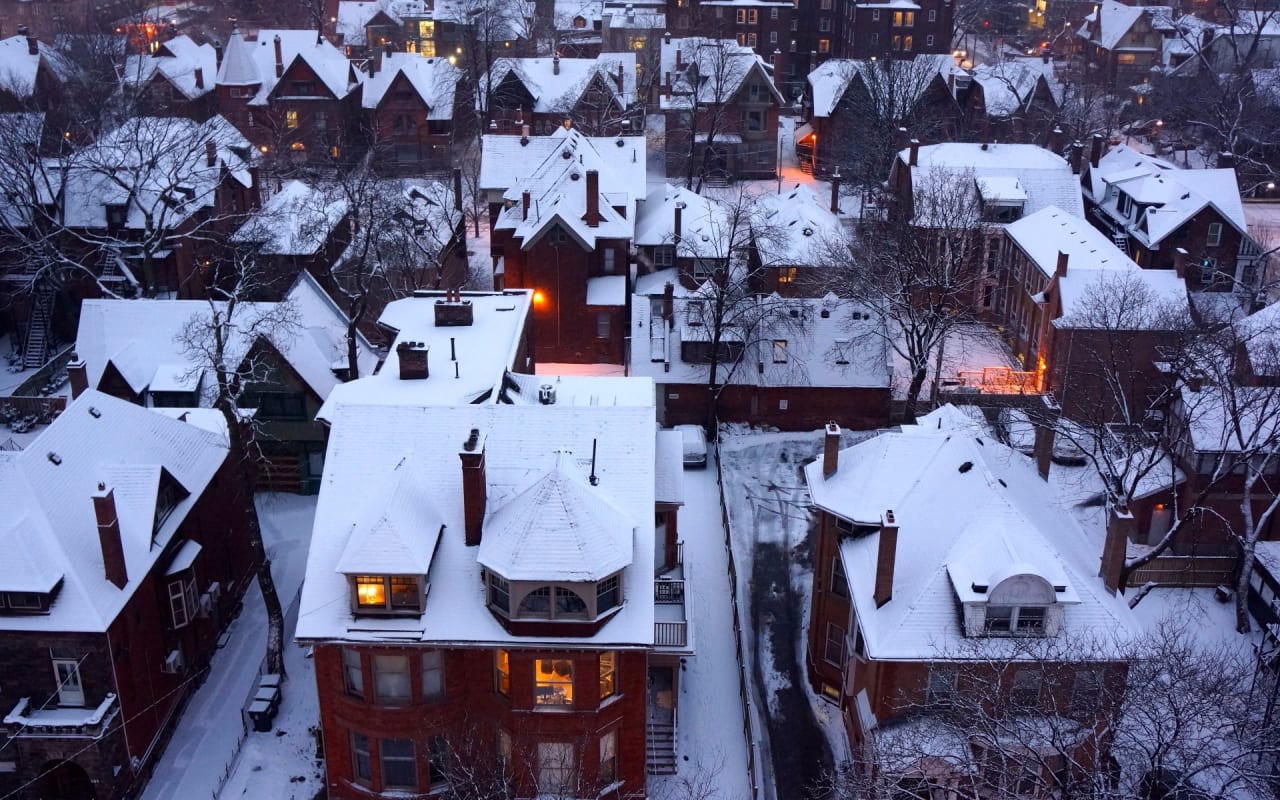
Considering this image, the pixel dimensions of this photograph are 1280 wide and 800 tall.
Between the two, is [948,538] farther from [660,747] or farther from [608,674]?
[660,747]

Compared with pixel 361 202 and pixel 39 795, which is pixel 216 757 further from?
pixel 361 202

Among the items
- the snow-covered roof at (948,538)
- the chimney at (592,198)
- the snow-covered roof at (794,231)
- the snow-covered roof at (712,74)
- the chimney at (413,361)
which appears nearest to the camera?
the snow-covered roof at (948,538)

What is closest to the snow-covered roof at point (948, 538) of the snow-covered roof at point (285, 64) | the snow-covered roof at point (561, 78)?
the snow-covered roof at point (561, 78)

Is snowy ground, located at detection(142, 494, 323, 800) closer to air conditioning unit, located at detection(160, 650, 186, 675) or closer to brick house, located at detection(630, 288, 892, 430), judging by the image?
air conditioning unit, located at detection(160, 650, 186, 675)

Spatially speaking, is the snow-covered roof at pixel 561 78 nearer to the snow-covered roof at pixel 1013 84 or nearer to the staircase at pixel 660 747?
the snow-covered roof at pixel 1013 84

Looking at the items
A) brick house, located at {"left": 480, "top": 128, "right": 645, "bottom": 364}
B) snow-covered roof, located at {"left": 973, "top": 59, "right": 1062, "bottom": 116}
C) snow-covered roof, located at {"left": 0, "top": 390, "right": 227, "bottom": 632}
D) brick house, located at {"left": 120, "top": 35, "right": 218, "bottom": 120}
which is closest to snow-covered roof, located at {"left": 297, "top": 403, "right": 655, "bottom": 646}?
snow-covered roof, located at {"left": 0, "top": 390, "right": 227, "bottom": 632}

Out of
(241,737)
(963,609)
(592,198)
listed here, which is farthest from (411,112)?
(963,609)
